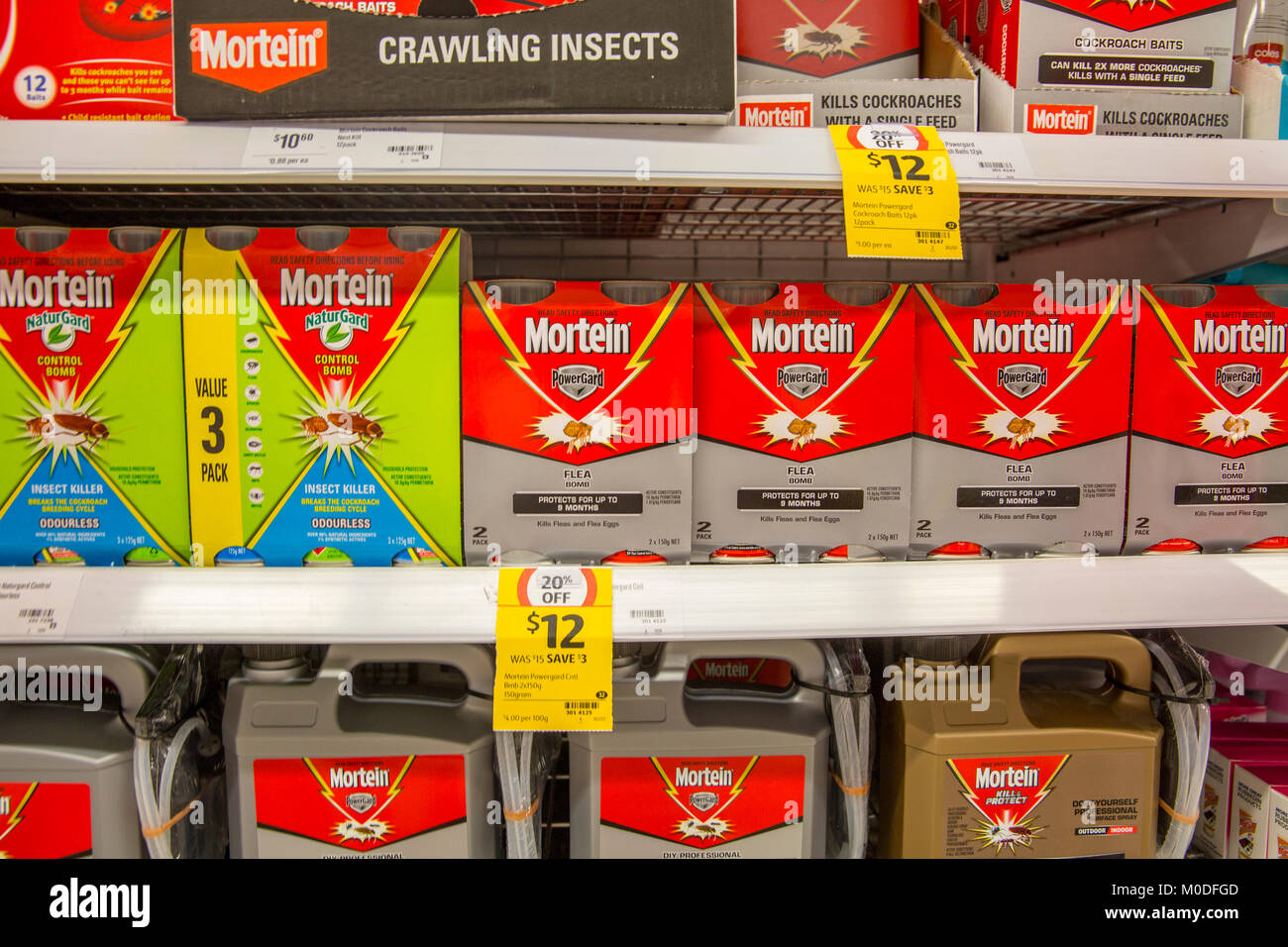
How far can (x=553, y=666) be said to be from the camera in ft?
2.72

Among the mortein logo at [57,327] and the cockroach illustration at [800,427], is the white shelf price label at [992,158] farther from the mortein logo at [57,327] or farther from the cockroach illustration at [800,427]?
the mortein logo at [57,327]

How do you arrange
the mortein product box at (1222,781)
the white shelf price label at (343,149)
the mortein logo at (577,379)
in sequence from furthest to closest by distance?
1. the mortein product box at (1222,781)
2. the mortein logo at (577,379)
3. the white shelf price label at (343,149)

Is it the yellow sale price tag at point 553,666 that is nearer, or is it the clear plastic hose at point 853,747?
the yellow sale price tag at point 553,666

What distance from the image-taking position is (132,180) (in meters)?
0.81

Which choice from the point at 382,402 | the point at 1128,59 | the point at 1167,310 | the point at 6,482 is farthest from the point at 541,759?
the point at 1128,59

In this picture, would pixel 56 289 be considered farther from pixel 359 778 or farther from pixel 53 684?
pixel 359 778

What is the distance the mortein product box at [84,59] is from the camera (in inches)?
34.9

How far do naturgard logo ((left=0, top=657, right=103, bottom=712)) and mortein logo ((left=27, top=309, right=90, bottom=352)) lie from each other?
1.33ft

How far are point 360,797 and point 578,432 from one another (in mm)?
537

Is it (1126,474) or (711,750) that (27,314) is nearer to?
(711,750)

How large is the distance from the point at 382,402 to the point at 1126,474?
0.90 meters

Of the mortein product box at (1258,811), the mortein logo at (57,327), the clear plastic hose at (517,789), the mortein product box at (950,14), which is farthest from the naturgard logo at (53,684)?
the mortein product box at (1258,811)

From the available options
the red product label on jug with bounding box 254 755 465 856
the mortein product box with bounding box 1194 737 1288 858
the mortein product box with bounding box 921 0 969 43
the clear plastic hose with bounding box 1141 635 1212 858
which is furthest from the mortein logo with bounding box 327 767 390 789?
the mortein product box with bounding box 921 0 969 43

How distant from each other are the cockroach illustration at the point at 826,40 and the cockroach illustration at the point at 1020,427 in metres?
0.53
